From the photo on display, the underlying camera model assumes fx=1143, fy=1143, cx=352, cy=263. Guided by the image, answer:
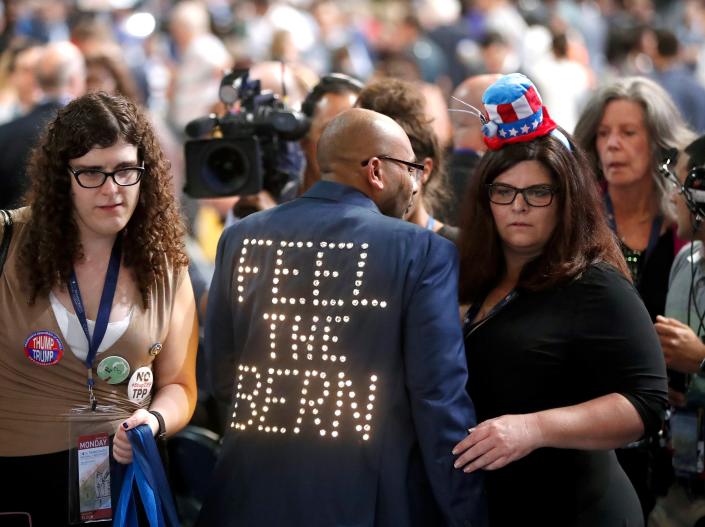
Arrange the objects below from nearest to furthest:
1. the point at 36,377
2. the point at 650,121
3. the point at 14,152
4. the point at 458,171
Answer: the point at 36,377 → the point at 650,121 → the point at 458,171 → the point at 14,152

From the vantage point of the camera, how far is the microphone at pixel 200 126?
14.2ft

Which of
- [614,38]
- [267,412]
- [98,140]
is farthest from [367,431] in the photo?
[614,38]

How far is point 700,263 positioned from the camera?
3.73m

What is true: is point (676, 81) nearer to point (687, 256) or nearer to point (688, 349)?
point (687, 256)

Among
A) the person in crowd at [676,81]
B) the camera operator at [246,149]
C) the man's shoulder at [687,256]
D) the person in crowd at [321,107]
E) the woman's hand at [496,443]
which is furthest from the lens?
the person in crowd at [676,81]

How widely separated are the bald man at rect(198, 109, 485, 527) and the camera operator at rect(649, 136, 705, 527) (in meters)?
0.93

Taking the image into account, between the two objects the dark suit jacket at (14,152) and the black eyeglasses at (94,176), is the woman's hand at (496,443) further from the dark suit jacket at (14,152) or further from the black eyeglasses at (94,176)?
the dark suit jacket at (14,152)

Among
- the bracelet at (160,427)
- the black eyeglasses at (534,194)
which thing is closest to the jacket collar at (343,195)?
the black eyeglasses at (534,194)

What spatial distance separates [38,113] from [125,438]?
3271mm

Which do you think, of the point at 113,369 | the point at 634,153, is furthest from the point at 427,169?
the point at 113,369

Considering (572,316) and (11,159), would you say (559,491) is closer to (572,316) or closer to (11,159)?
(572,316)

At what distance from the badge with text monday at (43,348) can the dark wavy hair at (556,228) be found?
3.90ft

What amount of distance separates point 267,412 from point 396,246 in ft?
1.82

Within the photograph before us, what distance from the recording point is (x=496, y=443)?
2.87 meters
